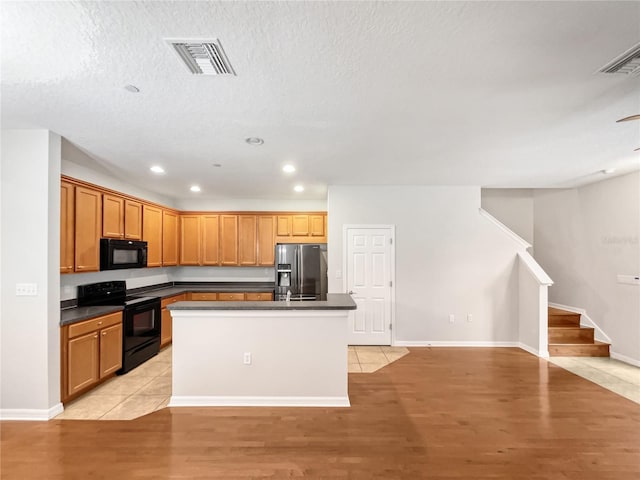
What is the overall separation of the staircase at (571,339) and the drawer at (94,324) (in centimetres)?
611

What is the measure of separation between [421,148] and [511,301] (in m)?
3.43

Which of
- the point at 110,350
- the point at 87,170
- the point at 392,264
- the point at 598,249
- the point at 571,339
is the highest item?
the point at 87,170

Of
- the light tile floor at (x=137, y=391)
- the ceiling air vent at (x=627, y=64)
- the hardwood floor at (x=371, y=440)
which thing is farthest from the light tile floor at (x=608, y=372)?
the ceiling air vent at (x=627, y=64)

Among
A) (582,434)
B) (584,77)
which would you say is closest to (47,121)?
(584,77)

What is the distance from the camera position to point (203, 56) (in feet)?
5.83

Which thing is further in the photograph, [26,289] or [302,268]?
[302,268]

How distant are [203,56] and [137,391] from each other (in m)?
3.56

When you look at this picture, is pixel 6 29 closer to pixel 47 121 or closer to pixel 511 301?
pixel 47 121

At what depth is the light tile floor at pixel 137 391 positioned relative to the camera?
3045 mm

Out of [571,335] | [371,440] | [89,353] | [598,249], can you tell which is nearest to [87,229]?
[89,353]

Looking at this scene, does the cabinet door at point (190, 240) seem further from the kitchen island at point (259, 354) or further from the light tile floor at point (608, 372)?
the light tile floor at point (608, 372)

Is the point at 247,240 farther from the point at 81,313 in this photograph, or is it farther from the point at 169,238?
the point at 81,313

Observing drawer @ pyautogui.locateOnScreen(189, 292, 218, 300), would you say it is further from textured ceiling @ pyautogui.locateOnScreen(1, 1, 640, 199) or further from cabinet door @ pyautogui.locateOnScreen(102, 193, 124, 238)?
textured ceiling @ pyautogui.locateOnScreen(1, 1, 640, 199)

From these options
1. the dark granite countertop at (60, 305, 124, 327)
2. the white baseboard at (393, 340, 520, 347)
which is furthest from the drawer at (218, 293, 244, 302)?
the white baseboard at (393, 340, 520, 347)
